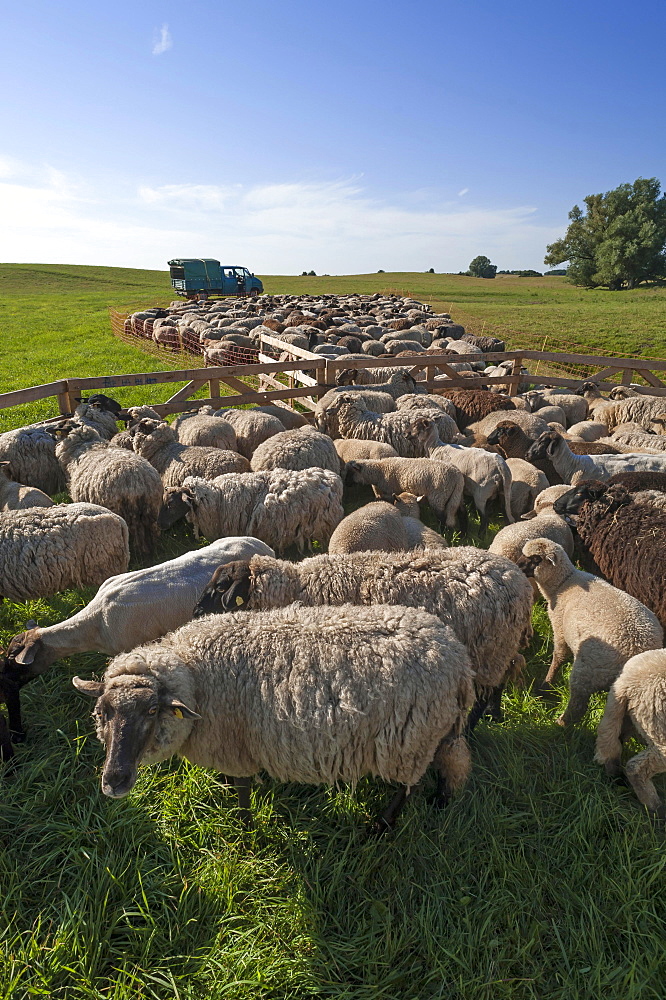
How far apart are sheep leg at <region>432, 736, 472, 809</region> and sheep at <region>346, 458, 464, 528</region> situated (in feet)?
12.9

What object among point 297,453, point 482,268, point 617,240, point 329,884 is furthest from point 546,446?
point 482,268

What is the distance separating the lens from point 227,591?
160 inches

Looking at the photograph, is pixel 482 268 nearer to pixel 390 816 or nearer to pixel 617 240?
pixel 617 240

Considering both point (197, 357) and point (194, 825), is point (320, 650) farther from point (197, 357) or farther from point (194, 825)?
point (197, 357)

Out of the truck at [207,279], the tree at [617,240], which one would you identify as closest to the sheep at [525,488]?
the truck at [207,279]

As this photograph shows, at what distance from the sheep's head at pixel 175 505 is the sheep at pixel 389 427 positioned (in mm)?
3643

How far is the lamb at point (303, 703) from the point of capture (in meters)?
2.88

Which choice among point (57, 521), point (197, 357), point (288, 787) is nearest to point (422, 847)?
point (288, 787)

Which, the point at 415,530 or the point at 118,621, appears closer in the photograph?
the point at 118,621

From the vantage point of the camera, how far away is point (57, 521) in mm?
5270

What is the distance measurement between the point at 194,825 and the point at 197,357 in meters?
20.0

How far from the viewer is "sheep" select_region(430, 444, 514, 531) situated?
23.0 ft

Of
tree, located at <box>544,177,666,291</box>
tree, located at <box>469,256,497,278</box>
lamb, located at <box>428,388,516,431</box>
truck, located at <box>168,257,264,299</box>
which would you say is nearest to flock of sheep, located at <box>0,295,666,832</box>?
lamb, located at <box>428,388,516,431</box>

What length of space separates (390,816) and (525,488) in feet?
16.4
